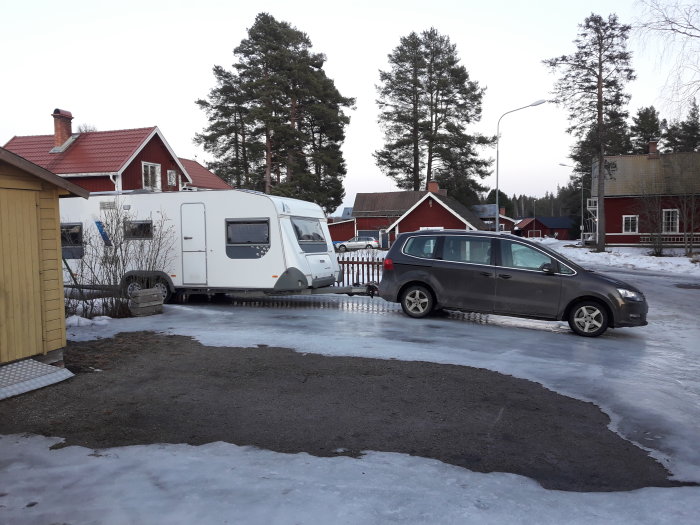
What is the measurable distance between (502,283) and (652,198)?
33.3 meters

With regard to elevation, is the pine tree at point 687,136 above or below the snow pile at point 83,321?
above

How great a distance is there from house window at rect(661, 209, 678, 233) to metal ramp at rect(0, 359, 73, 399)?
4387cm

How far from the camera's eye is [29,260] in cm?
648

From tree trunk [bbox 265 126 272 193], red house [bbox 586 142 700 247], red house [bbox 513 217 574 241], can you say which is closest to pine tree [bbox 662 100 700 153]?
red house [bbox 513 217 574 241]

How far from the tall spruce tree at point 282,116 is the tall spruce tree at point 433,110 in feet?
35.6

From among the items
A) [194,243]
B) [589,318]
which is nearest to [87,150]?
[194,243]

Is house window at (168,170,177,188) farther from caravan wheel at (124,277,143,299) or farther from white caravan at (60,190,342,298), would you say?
caravan wheel at (124,277,143,299)

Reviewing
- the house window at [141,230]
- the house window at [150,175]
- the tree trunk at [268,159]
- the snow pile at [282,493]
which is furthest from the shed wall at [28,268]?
the tree trunk at [268,159]

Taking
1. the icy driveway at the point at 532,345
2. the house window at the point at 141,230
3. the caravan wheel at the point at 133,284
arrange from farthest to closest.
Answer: the house window at the point at 141,230 < the caravan wheel at the point at 133,284 < the icy driveway at the point at 532,345

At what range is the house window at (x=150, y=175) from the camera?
27.0 m

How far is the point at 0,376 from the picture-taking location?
6.09m

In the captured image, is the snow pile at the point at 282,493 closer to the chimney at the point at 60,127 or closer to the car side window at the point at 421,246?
the car side window at the point at 421,246

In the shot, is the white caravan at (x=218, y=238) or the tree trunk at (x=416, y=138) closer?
the white caravan at (x=218, y=238)

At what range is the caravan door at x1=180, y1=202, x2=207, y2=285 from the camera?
13.0 metres
